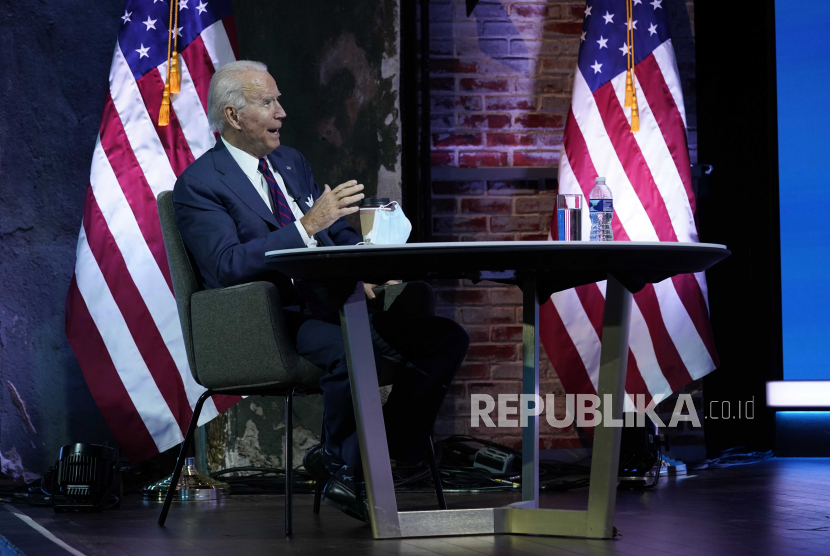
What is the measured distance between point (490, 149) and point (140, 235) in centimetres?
154

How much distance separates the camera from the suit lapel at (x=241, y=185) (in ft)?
9.03

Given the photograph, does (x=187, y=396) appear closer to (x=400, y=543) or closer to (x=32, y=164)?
(x=32, y=164)

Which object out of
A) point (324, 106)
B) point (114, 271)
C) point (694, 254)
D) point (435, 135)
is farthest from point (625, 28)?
point (114, 271)

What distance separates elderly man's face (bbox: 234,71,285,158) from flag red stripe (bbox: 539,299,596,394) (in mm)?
1389

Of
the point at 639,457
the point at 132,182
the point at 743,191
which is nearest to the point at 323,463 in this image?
the point at 639,457

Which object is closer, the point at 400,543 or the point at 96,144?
the point at 400,543

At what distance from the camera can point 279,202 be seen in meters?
2.87

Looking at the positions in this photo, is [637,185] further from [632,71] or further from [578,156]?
[632,71]

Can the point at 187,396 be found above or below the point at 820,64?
below

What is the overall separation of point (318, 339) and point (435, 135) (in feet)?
6.02

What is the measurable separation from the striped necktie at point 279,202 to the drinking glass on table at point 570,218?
0.89 meters

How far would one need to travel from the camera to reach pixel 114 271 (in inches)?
136

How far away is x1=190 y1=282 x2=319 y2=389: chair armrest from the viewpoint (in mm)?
2465

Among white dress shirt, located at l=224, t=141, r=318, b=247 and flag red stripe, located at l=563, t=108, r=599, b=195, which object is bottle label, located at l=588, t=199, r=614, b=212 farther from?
flag red stripe, located at l=563, t=108, r=599, b=195
